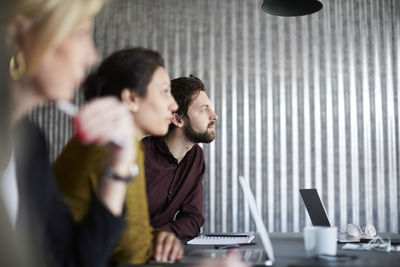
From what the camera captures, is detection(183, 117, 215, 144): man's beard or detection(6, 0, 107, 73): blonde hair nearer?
detection(6, 0, 107, 73): blonde hair

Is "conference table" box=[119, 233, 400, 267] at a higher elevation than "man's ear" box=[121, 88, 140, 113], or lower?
lower

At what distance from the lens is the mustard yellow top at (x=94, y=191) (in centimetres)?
109

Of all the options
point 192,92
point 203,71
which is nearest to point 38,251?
point 192,92

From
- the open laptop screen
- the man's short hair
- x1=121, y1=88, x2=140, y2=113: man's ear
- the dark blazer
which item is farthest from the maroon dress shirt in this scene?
the dark blazer

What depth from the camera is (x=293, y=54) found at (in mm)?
3885

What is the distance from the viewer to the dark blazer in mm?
825

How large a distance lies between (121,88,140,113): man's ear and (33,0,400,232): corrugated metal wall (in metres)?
2.57

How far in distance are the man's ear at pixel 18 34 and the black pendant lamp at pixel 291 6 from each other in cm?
171

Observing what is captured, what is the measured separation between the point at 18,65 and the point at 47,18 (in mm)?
92

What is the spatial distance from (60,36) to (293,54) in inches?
128

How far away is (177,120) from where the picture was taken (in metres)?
2.69

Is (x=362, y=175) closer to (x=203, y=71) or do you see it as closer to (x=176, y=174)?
(x=203, y=71)

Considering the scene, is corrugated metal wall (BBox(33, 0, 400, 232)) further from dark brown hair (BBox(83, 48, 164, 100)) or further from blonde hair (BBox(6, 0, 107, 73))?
blonde hair (BBox(6, 0, 107, 73))

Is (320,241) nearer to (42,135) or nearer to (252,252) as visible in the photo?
(252,252)
